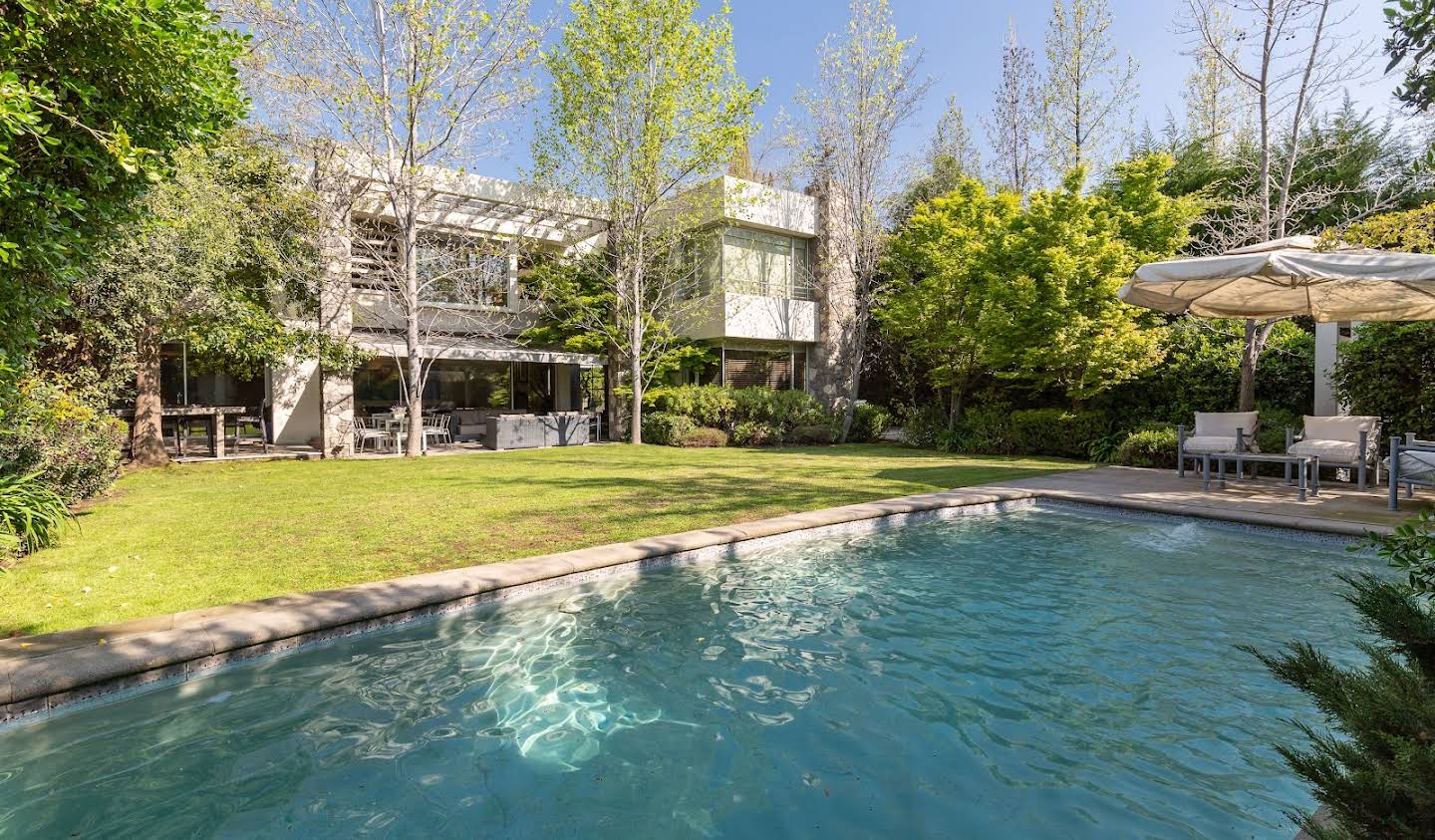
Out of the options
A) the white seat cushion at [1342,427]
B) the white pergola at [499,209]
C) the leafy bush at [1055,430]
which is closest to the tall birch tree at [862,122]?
the leafy bush at [1055,430]

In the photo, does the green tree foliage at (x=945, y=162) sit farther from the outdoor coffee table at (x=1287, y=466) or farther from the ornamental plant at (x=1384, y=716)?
the ornamental plant at (x=1384, y=716)

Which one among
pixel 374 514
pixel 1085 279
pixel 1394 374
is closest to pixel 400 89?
pixel 374 514

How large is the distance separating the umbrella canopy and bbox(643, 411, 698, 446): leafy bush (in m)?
11.5

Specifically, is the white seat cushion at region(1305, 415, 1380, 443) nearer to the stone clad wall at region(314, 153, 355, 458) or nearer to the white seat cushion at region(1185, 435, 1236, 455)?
the white seat cushion at region(1185, 435, 1236, 455)

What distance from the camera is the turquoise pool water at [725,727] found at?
9.80 feet

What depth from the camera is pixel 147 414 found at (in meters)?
13.5

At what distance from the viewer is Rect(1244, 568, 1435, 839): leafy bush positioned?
1569 mm

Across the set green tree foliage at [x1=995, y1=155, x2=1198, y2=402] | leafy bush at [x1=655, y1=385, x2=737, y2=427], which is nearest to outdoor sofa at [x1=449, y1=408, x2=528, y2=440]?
leafy bush at [x1=655, y1=385, x2=737, y2=427]

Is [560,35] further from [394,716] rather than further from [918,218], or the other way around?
[394,716]

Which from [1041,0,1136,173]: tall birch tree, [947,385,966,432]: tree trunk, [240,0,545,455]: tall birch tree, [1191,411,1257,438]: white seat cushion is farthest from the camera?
[1041,0,1136,173]: tall birch tree

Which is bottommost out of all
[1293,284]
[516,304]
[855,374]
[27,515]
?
[27,515]

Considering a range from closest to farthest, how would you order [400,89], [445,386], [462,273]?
[400,89] → [462,273] → [445,386]

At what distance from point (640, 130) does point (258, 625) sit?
16.6 metres

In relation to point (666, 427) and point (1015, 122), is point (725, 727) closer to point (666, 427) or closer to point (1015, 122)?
point (666, 427)
